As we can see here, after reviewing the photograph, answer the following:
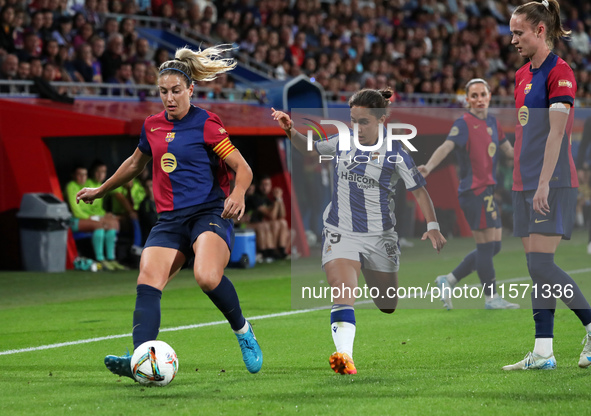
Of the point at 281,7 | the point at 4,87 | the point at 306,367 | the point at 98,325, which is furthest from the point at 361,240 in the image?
the point at 281,7

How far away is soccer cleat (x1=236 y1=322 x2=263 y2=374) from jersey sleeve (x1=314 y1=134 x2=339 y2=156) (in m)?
1.31

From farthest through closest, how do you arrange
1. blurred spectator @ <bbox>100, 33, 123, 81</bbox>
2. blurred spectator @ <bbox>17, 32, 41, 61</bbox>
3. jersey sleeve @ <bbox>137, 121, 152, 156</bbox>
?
blurred spectator @ <bbox>100, 33, 123, 81</bbox>, blurred spectator @ <bbox>17, 32, 41, 61</bbox>, jersey sleeve @ <bbox>137, 121, 152, 156</bbox>

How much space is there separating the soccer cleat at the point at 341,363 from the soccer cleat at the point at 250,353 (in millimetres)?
482

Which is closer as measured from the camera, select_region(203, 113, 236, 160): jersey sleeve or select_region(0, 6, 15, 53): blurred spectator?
select_region(203, 113, 236, 160): jersey sleeve

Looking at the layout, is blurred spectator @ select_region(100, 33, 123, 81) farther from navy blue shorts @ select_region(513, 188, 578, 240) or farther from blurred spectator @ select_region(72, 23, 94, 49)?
navy blue shorts @ select_region(513, 188, 578, 240)

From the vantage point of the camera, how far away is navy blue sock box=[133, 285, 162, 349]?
16.9 ft

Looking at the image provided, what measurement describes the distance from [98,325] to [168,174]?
11.0 feet

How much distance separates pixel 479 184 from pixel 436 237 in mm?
2665

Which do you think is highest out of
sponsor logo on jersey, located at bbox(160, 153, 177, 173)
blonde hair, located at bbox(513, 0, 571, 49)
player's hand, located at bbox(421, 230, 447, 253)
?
blonde hair, located at bbox(513, 0, 571, 49)

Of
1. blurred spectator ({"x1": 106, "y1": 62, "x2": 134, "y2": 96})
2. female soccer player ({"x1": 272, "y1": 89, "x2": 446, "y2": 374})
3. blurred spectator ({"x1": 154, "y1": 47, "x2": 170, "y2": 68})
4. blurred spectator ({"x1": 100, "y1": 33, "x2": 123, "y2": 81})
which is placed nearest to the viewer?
female soccer player ({"x1": 272, "y1": 89, "x2": 446, "y2": 374})

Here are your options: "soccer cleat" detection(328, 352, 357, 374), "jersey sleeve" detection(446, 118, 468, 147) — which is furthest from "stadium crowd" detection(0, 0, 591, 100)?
"soccer cleat" detection(328, 352, 357, 374)

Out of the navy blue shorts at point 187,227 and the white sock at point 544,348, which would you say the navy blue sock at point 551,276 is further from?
the navy blue shorts at point 187,227

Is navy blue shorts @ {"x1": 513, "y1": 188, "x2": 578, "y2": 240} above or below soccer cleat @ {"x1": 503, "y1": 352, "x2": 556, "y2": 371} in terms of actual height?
above

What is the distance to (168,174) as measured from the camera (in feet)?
18.3
